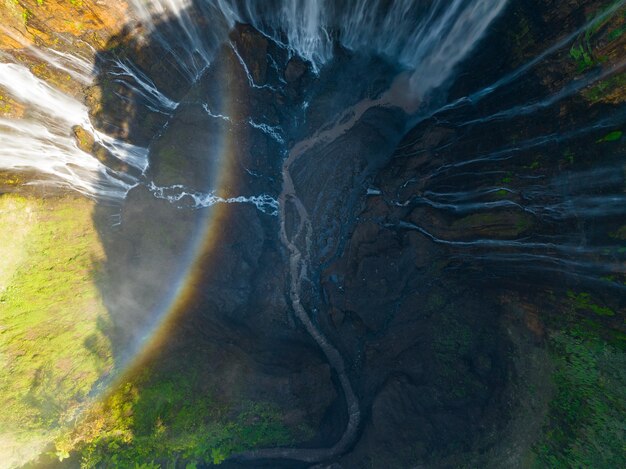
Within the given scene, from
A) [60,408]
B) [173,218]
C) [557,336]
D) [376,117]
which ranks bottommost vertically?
[60,408]

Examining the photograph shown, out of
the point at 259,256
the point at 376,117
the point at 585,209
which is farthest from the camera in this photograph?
the point at 259,256

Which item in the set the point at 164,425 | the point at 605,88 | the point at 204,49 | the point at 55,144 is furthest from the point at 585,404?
the point at 55,144

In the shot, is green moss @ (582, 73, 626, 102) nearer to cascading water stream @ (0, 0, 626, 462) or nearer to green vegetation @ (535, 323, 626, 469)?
cascading water stream @ (0, 0, 626, 462)

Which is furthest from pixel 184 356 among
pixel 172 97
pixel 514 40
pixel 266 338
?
pixel 514 40

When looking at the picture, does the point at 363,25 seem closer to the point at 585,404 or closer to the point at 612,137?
the point at 612,137

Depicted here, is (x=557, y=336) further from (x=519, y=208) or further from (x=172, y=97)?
(x=172, y=97)

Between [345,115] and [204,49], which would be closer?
[204,49]
